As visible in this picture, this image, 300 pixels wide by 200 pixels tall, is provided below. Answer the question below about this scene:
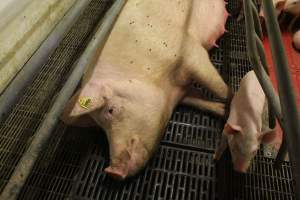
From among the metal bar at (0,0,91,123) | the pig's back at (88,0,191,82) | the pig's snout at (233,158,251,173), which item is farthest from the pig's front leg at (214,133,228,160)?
the metal bar at (0,0,91,123)

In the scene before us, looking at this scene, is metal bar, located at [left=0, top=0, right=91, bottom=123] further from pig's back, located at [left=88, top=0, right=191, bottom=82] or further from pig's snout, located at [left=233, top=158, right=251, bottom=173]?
pig's snout, located at [left=233, top=158, right=251, bottom=173]

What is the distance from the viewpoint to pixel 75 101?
5.77 feet

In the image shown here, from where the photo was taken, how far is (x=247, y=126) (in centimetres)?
154

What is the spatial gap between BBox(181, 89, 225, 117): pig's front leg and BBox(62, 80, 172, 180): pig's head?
1.06ft

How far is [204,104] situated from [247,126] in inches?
22.7

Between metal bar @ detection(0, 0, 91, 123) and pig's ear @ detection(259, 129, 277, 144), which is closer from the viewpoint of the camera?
metal bar @ detection(0, 0, 91, 123)

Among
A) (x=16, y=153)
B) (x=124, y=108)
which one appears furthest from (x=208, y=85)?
(x=16, y=153)

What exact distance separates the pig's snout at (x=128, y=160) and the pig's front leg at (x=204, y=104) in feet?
1.69

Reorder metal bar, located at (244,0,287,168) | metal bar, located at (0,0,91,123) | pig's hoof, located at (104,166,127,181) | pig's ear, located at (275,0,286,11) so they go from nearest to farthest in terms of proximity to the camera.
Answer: metal bar, located at (244,0,287,168) → metal bar, located at (0,0,91,123) → pig's hoof, located at (104,166,127,181) → pig's ear, located at (275,0,286,11)

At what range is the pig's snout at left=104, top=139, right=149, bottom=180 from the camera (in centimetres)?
170

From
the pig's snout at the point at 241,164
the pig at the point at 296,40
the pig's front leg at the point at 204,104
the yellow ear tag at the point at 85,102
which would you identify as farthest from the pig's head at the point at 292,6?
the yellow ear tag at the point at 85,102

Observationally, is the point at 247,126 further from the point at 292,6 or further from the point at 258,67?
the point at 292,6

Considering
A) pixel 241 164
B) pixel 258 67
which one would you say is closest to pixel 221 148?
pixel 241 164

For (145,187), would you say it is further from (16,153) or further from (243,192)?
(16,153)
